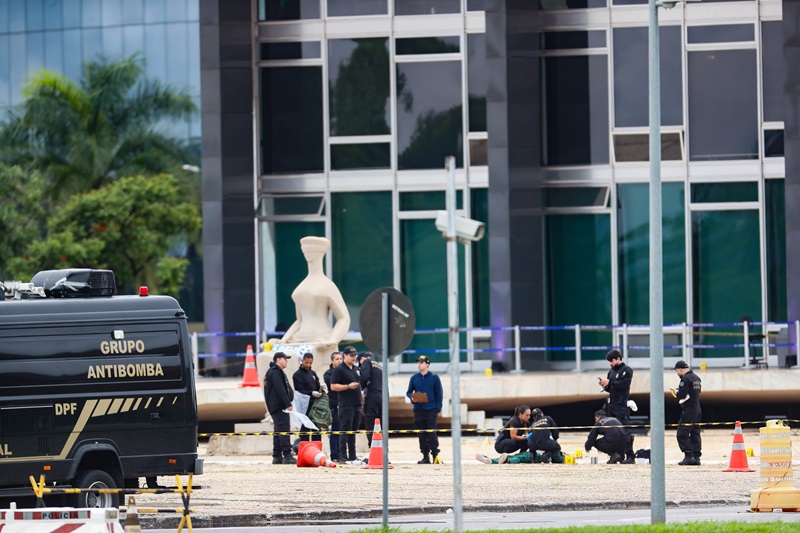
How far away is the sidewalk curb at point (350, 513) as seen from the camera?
1758 cm

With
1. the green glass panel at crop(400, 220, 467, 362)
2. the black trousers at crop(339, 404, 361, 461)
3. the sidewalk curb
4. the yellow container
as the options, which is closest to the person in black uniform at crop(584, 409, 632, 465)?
the black trousers at crop(339, 404, 361, 461)

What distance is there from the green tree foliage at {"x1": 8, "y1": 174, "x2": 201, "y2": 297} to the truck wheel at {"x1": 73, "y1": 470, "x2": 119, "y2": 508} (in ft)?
102

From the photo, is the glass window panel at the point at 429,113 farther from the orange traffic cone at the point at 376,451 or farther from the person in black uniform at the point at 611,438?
the orange traffic cone at the point at 376,451

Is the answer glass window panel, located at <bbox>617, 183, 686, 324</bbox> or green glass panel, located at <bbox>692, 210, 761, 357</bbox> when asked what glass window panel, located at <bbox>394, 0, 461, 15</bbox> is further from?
green glass panel, located at <bbox>692, 210, 761, 357</bbox>

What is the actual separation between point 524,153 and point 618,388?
11.3 meters

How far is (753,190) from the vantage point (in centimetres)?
3644

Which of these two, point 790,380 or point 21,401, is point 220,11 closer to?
point 790,380

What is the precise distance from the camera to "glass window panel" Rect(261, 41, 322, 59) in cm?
3728

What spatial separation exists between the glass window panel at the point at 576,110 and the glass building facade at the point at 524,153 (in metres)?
0.04

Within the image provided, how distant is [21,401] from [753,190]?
73.9ft

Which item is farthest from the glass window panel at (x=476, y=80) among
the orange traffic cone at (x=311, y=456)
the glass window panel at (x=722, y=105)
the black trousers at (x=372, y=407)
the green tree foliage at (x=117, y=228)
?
the green tree foliage at (x=117, y=228)

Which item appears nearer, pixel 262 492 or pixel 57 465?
pixel 57 465

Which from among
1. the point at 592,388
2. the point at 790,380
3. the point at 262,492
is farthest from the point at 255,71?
the point at 262,492

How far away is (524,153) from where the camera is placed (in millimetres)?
35719
